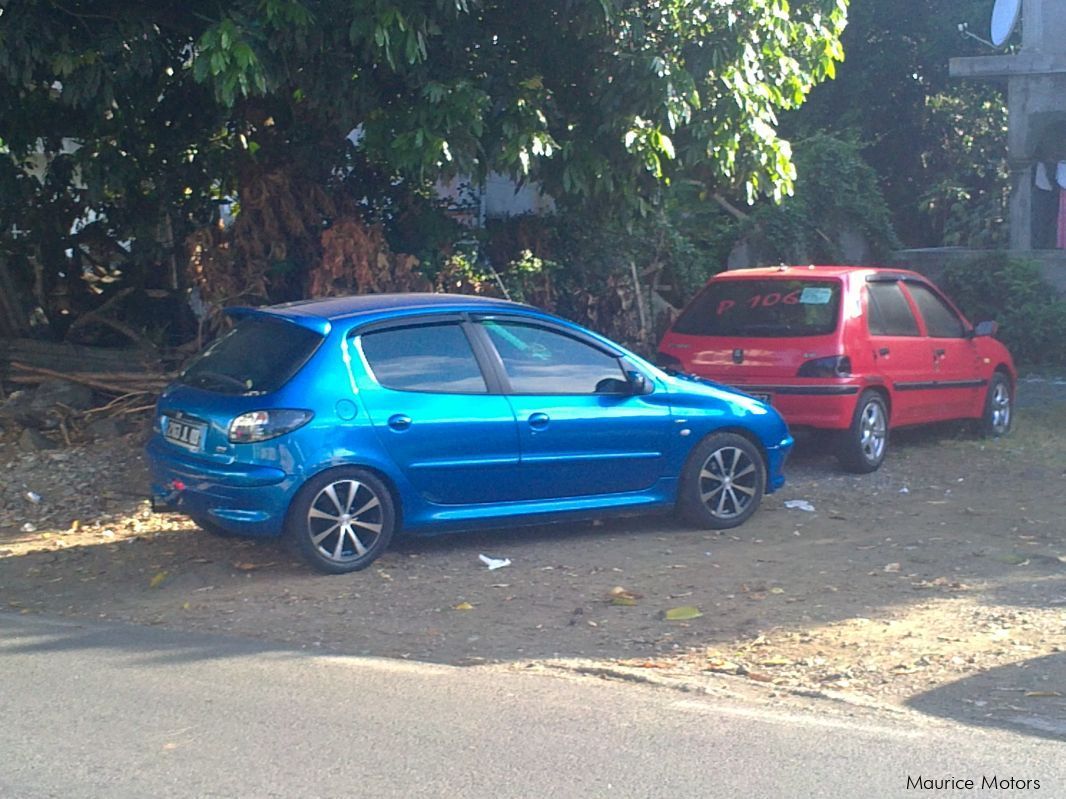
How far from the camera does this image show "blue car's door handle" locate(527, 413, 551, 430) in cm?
858

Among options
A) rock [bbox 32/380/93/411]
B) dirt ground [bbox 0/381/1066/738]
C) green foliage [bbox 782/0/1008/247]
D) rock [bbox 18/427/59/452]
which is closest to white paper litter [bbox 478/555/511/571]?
dirt ground [bbox 0/381/1066/738]

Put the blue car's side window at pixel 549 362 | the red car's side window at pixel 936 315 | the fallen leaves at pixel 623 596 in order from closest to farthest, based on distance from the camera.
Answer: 1. the fallen leaves at pixel 623 596
2. the blue car's side window at pixel 549 362
3. the red car's side window at pixel 936 315

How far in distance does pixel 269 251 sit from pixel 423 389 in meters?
4.40

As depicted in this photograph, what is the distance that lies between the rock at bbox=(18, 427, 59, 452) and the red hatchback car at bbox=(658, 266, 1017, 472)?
504 cm

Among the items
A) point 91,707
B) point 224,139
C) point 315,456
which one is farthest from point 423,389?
point 224,139

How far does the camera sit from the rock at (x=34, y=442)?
37.0 ft

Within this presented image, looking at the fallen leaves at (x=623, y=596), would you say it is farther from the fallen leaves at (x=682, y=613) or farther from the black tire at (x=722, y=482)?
the black tire at (x=722, y=482)

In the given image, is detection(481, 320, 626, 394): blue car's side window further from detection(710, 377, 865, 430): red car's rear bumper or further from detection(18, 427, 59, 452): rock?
detection(18, 427, 59, 452): rock

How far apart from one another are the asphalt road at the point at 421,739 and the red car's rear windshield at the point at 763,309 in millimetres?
5336

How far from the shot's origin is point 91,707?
5891 mm

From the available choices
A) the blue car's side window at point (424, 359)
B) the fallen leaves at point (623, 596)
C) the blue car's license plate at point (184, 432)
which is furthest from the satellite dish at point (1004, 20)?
the blue car's license plate at point (184, 432)

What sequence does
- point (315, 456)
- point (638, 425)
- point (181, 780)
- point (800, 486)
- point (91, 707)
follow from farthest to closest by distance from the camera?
point (800, 486), point (638, 425), point (315, 456), point (91, 707), point (181, 780)

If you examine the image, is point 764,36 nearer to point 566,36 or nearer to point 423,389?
point 566,36

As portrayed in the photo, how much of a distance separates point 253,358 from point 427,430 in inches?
44.4
